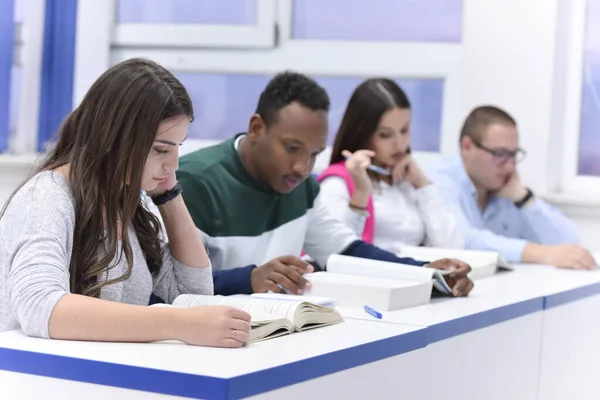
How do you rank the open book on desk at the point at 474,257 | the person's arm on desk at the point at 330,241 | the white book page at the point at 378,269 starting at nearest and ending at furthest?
the white book page at the point at 378,269 → the person's arm on desk at the point at 330,241 → the open book on desk at the point at 474,257

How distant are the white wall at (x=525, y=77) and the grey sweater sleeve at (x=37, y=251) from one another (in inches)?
112

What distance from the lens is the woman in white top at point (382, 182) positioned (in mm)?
3111

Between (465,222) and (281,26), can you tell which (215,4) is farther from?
(465,222)

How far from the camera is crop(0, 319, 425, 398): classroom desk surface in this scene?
1244mm

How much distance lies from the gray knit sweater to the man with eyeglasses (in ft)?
6.67

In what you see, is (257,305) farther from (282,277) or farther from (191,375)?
(191,375)

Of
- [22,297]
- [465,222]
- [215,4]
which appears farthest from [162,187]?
[215,4]

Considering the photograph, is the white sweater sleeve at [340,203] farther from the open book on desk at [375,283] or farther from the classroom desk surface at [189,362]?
the classroom desk surface at [189,362]

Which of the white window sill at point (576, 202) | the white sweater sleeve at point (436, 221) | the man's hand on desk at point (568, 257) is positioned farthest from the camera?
the white window sill at point (576, 202)

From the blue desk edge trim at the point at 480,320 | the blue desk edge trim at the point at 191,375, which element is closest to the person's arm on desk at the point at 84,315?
the blue desk edge trim at the point at 191,375

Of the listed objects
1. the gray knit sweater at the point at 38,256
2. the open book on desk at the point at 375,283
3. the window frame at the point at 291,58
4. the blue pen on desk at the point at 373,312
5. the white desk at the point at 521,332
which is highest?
the window frame at the point at 291,58

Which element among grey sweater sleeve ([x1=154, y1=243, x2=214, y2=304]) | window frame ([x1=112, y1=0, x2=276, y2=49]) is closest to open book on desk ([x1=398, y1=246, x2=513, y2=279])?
grey sweater sleeve ([x1=154, y1=243, x2=214, y2=304])

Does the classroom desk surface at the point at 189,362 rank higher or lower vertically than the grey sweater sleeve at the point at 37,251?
lower

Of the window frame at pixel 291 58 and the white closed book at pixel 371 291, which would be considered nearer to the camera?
the white closed book at pixel 371 291
